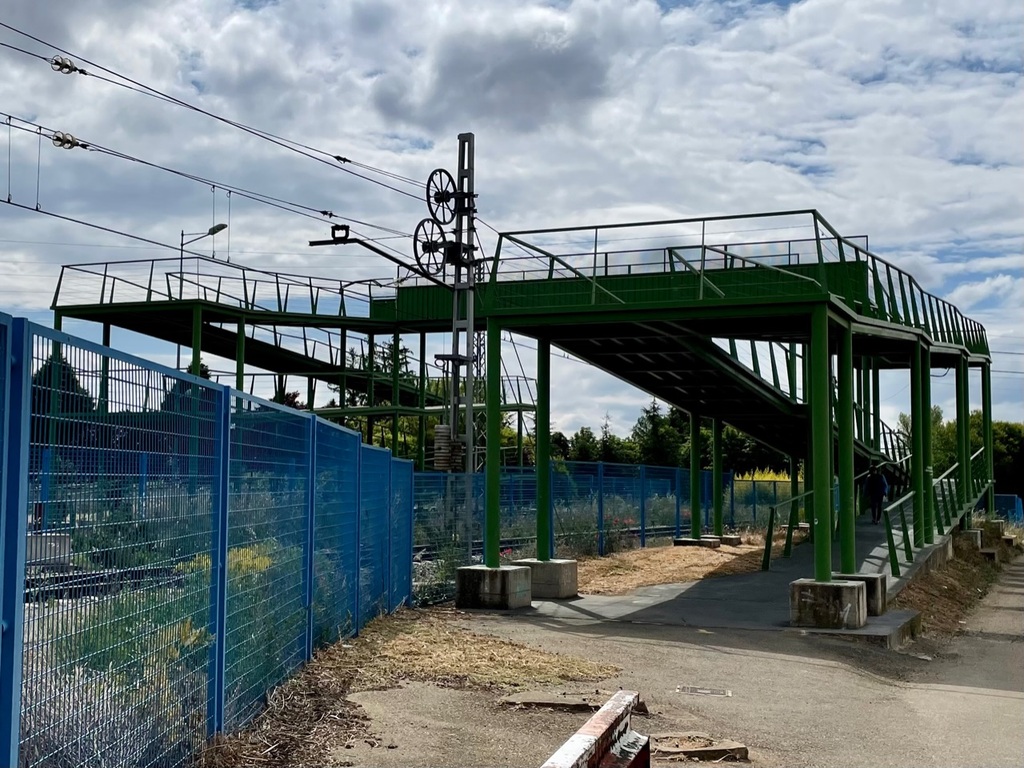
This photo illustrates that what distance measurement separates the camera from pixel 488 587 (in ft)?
51.5

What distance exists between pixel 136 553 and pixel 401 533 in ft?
32.2

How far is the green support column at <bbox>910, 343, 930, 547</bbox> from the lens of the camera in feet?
66.3

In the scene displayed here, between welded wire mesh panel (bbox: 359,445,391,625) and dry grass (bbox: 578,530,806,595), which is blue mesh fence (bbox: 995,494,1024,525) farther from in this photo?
welded wire mesh panel (bbox: 359,445,391,625)

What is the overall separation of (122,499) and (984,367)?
95.8 ft

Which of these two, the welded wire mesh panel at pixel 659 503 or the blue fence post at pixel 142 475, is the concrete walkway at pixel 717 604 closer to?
the welded wire mesh panel at pixel 659 503

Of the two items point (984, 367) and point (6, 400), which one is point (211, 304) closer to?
point (984, 367)

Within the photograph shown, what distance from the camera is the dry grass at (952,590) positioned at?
53.3ft

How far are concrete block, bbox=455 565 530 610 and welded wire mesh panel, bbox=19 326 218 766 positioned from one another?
29.7ft

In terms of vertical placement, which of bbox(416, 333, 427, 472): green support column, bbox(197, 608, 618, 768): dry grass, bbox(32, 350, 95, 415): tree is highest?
bbox(416, 333, 427, 472): green support column

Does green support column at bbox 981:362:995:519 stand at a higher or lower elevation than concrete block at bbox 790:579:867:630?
higher

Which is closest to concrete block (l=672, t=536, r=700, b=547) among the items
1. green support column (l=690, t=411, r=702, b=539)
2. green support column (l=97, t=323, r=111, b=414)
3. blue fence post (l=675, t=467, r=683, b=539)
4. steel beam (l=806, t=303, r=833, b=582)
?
green support column (l=690, t=411, r=702, b=539)

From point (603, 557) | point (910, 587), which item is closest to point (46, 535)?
point (910, 587)

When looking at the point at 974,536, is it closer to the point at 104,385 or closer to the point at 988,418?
the point at 988,418

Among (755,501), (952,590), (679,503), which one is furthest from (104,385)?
(755,501)
